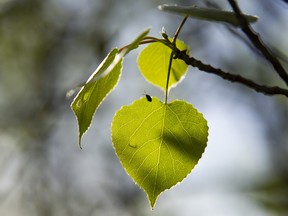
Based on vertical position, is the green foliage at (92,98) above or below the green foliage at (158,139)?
above

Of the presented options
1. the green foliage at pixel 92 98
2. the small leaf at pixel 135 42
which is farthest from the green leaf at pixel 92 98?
the small leaf at pixel 135 42

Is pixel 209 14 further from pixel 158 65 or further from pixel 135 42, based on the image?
pixel 158 65

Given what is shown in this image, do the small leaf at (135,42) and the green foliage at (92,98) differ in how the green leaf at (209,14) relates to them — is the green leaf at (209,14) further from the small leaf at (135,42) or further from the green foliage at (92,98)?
the green foliage at (92,98)

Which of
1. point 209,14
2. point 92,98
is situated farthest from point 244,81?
point 92,98

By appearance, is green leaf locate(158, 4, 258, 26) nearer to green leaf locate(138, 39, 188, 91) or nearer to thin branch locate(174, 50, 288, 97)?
thin branch locate(174, 50, 288, 97)

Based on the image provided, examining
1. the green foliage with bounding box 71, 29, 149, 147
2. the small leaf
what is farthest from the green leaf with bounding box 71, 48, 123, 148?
the small leaf

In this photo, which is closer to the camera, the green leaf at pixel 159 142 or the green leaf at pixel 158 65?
the green leaf at pixel 159 142

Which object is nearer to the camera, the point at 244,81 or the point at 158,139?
the point at 244,81
